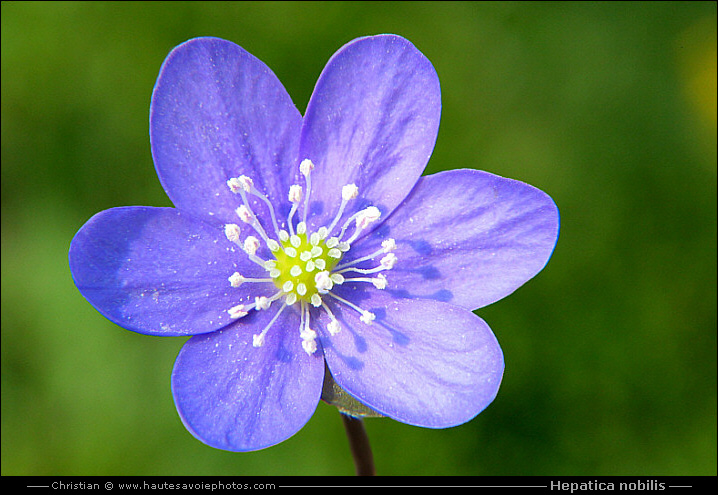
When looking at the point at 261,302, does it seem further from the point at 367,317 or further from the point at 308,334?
the point at 367,317

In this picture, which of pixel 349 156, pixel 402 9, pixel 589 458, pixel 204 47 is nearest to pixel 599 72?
pixel 402 9

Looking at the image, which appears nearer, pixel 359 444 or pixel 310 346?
pixel 310 346

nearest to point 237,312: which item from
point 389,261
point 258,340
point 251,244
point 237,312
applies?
point 237,312

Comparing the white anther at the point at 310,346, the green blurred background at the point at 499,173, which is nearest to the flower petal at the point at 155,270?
the white anther at the point at 310,346

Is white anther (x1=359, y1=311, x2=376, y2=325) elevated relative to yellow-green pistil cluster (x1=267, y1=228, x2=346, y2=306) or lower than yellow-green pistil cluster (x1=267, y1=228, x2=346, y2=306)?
lower

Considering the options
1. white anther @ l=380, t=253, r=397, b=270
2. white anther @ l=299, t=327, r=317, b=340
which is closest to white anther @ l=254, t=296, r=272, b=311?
white anther @ l=299, t=327, r=317, b=340

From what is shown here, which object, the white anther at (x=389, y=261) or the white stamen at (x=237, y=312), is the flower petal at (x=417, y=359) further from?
the white stamen at (x=237, y=312)

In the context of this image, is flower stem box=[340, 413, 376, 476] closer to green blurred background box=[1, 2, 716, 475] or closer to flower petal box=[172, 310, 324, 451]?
flower petal box=[172, 310, 324, 451]
